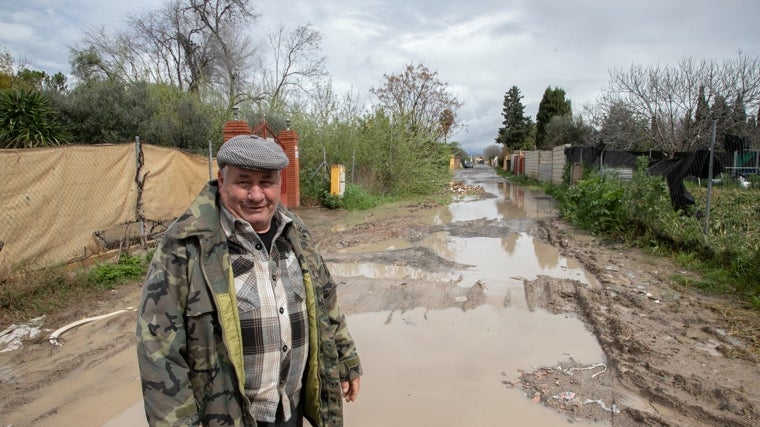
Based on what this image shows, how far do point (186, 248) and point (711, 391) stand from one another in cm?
364

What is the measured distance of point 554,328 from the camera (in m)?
4.64

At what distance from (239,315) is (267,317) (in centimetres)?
10

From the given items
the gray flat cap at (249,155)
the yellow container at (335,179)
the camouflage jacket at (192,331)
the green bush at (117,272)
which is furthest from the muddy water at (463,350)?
the yellow container at (335,179)

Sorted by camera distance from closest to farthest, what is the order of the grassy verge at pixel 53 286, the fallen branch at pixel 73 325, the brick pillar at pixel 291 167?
the fallen branch at pixel 73 325 → the grassy verge at pixel 53 286 → the brick pillar at pixel 291 167

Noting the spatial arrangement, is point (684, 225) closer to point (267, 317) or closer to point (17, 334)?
point (267, 317)

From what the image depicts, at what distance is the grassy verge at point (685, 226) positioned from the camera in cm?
566

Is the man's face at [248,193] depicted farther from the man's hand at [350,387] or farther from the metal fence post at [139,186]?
the metal fence post at [139,186]

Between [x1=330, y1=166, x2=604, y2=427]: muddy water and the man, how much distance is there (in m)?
1.51

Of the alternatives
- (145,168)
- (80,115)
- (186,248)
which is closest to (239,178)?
(186,248)

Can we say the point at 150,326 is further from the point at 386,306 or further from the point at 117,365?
the point at 386,306

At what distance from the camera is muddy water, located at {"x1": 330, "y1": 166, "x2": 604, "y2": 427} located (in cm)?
321

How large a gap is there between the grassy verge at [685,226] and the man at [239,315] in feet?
17.3

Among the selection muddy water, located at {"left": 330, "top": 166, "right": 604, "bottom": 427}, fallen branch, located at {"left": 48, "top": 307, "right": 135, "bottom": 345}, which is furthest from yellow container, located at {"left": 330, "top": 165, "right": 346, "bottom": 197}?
fallen branch, located at {"left": 48, "top": 307, "right": 135, "bottom": 345}

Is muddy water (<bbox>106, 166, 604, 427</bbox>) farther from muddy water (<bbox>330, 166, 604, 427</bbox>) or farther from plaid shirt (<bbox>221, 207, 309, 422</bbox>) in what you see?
plaid shirt (<bbox>221, 207, 309, 422</bbox>)
